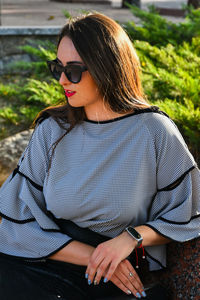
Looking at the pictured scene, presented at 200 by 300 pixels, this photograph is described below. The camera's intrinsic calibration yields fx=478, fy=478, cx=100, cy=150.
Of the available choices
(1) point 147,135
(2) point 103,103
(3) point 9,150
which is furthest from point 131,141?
(3) point 9,150

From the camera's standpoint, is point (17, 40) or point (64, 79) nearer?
point (64, 79)

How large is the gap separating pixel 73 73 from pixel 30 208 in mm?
810

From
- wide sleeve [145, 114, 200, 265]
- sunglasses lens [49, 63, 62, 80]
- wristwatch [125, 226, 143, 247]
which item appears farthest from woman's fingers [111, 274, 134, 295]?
sunglasses lens [49, 63, 62, 80]

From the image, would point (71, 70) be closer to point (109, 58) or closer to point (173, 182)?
point (109, 58)

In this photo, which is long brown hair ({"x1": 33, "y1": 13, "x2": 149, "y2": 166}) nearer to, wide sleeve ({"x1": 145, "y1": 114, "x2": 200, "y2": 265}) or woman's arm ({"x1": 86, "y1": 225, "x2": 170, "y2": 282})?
wide sleeve ({"x1": 145, "y1": 114, "x2": 200, "y2": 265})

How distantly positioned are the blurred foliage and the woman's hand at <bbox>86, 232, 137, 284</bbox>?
183 cm

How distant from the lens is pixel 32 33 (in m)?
7.62

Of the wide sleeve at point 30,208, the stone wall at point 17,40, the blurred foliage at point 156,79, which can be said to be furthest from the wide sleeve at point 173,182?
the stone wall at point 17,40

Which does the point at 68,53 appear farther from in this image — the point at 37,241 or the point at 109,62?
the point at 37,241

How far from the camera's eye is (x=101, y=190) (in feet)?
8.52

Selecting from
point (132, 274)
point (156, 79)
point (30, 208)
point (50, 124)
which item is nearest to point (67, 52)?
point (50, 124)

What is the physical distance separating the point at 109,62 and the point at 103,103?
272 mm

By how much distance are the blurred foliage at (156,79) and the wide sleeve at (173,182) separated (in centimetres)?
154

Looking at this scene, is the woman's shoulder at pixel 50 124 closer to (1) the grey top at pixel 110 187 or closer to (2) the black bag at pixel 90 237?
(1) the grey top at pixel 110 187
